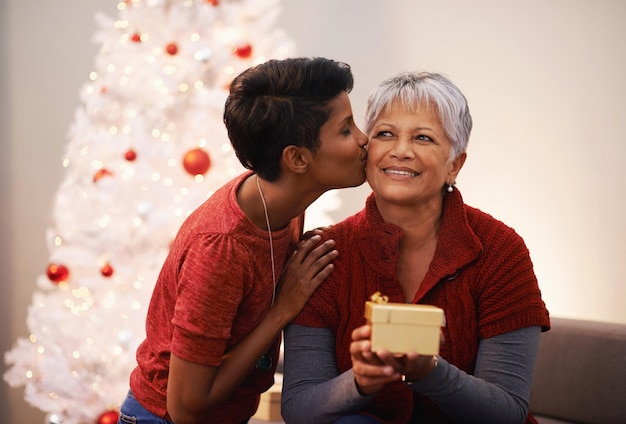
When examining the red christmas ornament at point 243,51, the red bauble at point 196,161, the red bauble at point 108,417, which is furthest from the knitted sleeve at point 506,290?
the red bauble at point 108,417

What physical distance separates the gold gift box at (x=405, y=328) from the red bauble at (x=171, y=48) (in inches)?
72.4

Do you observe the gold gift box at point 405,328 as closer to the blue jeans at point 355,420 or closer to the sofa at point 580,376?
the blue jeans at point 355,420

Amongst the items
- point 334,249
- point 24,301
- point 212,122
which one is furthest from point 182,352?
point 24,301

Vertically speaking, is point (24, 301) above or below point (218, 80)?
below

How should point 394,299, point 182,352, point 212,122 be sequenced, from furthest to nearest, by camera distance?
point 212,122 → point 394,299 → point 182,352

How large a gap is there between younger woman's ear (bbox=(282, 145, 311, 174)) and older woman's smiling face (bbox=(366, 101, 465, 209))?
17cm

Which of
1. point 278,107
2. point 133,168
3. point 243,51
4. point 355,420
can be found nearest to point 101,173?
point 133,168

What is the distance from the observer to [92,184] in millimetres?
3109

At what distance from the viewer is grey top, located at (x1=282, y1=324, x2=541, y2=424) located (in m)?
1.72

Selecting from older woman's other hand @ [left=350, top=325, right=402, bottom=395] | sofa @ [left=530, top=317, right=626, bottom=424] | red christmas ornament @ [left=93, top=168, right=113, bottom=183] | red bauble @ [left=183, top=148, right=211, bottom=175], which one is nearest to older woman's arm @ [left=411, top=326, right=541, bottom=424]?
older woman's other hand @ [left=350, top=325, right=402, bottom=395]

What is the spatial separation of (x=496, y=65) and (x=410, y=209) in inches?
69.1

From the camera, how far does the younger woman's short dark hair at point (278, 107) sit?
5.98 feet

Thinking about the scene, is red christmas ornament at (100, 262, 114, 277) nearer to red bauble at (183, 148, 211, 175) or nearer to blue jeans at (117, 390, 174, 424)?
red bauble at (183, 148, 211, 175)

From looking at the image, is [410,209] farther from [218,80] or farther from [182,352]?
[218,80]
